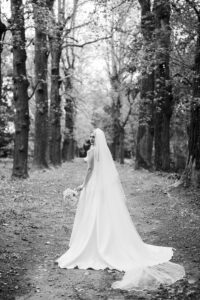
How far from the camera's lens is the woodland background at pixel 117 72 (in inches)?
575

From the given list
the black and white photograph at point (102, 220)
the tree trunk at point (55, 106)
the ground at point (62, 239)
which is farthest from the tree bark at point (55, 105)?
the ground at point (62, 239)

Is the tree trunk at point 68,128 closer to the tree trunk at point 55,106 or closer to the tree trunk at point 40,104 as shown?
the tree trunk at point 55,106

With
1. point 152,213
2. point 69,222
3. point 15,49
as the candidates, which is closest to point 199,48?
point 152,213

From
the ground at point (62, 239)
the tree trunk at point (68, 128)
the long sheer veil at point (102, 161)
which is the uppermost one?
the tree trunk at point (68, 128)

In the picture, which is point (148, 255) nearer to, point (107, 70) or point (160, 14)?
point (160, 14)

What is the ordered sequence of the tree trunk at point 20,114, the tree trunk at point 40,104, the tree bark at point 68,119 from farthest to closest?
the tree bark at point 68,119
the tree trunk at point 40,104
the tree trunk at point 20,114

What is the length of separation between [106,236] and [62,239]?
7.42ft

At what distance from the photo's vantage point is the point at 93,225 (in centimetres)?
830

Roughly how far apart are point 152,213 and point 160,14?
10.0 m

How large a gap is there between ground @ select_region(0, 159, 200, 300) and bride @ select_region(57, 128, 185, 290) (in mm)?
300

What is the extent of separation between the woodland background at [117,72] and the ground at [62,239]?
Result: 2.40m

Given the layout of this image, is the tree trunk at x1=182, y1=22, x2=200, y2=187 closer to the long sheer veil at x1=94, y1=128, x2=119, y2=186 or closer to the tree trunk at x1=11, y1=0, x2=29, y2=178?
the long sheer veil at x1=94, y1=128, x2=119, y2=186

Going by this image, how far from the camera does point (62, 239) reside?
10094 mm

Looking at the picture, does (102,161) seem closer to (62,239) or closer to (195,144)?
(62,239)
